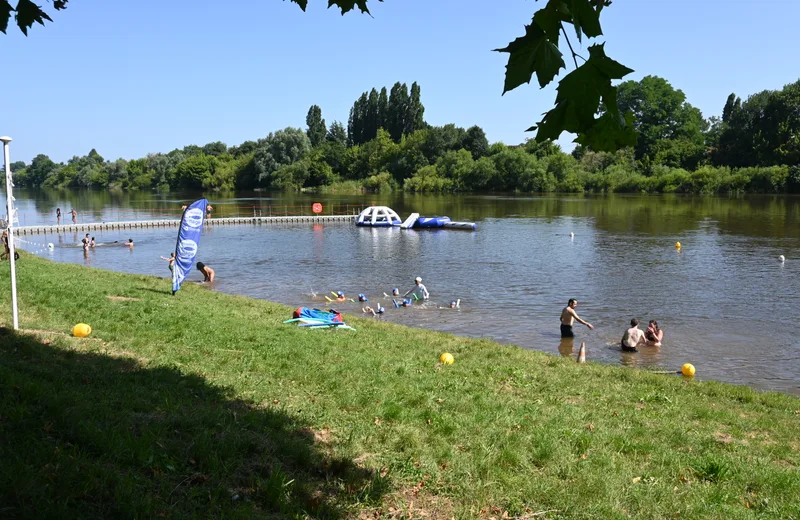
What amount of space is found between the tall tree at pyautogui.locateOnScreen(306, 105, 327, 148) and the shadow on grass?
155 m

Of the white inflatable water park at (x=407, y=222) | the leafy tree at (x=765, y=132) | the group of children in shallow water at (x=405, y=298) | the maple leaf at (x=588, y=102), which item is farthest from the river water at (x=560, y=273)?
the leafy tree at (x=765, y=132)

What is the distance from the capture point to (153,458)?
533 centimetres

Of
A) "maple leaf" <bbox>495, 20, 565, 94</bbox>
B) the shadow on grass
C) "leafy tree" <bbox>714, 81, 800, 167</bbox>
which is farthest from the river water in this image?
"leafy tree" <bbox>714, 81, 800, 167</bbox>

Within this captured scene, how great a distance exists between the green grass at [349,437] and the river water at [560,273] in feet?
26.8

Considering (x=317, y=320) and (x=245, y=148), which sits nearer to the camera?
(x=317, y=320)

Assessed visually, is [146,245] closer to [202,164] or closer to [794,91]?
[794,91]

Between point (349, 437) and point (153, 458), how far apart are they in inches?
85.1

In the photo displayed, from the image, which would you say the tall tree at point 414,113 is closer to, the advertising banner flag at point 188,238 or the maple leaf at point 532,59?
the advertising banner flag at point 188,238

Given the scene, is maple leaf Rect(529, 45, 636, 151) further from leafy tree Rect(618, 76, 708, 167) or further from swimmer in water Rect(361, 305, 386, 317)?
leafy tree Rect(618, 76, 708, 167)

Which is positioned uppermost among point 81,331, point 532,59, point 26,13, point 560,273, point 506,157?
point 506,157

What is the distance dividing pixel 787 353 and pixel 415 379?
14.0 m

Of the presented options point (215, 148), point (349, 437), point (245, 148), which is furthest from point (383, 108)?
point (349, 437)

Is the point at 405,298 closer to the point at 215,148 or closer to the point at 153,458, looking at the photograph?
the point at 153,458

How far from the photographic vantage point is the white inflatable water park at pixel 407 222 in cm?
5669
